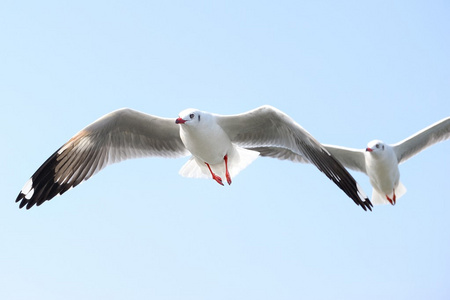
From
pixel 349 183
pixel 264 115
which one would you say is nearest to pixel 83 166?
pixel 264 115

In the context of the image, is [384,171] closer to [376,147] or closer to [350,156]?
[376,147]

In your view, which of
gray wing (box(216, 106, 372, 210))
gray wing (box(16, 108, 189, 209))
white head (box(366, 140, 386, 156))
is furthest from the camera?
white head (box(366, 140, 386, 156))

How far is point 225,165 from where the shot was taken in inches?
285

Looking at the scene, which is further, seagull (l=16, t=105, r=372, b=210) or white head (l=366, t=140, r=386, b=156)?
white head (l=366, t=140, r=386, b=156)

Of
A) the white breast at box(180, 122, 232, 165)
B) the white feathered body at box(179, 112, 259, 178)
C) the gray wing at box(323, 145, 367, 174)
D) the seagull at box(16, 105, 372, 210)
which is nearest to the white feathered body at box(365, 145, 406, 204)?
the gray wing at box(323, 145, 367, 174)

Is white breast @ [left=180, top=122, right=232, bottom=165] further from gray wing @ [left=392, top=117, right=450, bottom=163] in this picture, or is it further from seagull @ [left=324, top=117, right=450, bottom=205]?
gray wing @ [left=392, top=117, right=450, bottom=163]

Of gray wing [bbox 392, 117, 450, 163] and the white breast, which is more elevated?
the white breast

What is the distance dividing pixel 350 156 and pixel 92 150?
337cm

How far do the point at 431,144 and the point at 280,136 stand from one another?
2.82 metres

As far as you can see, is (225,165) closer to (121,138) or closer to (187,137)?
(187,137)

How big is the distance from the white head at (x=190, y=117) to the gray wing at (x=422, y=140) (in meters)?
3.26

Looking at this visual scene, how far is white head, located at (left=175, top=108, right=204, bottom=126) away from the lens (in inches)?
259

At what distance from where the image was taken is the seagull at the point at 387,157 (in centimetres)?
870

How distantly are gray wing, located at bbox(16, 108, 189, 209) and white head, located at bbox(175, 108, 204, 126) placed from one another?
0.63 m
